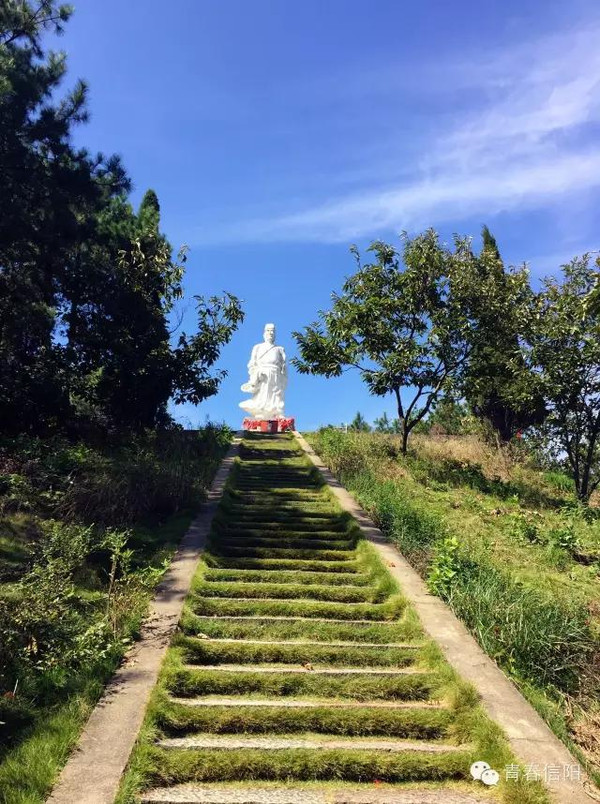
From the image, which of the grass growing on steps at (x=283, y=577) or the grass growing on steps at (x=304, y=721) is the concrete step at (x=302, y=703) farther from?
the grass growing on steps at (x=283, y=577)

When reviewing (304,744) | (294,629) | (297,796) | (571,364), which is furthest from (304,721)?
(571,364)

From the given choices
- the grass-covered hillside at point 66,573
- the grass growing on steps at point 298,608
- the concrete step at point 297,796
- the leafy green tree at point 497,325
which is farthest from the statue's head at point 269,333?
the concrete step at point 297,796

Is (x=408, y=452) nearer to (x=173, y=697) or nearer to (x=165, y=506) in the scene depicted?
(x=165, y=506)

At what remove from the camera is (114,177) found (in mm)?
11711

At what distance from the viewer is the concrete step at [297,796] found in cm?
386

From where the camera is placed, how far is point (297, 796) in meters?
3.92

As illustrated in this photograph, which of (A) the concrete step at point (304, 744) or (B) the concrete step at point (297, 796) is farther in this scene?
(A) the concrete step at point (304, 744)

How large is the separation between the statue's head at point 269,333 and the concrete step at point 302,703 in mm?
17159

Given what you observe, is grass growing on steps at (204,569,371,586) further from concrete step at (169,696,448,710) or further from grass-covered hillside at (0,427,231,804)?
concrete step at (169,696,448,710)

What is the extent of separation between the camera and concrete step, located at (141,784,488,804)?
386cm

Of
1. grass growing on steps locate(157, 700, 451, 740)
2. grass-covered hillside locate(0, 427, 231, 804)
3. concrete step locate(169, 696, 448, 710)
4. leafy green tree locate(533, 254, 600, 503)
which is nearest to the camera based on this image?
grass-covered hillside locate(0, 427, 231, 804)

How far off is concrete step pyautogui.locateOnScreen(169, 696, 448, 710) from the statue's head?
56.3 feet

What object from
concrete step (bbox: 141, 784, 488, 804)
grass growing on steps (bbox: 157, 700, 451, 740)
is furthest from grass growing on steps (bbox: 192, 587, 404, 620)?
concrete step (bbox: 141, 784, 488, 804)

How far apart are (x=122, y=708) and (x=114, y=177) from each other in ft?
31.7
